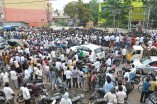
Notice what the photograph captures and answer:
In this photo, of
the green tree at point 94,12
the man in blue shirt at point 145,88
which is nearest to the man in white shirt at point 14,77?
the man in blue shirt at point 145,88

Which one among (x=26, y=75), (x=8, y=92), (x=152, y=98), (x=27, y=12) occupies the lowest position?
(x=152, y=98)

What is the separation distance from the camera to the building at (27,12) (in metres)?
46.3

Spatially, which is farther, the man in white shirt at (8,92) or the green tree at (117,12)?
the green tree at (117,12)

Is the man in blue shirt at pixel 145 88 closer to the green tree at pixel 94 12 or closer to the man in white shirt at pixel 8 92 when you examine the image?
the man in white shirt at pixel 8 92

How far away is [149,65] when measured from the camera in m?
14.0

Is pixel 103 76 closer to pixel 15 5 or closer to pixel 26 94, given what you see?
pixel 26 94

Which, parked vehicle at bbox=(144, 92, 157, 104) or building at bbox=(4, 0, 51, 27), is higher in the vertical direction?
building at bbox=(4, 0, 51, 27)

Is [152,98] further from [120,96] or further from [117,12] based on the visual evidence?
[117,12]

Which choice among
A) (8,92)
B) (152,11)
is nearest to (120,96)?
(8,92)

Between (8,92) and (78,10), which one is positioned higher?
(78,10)

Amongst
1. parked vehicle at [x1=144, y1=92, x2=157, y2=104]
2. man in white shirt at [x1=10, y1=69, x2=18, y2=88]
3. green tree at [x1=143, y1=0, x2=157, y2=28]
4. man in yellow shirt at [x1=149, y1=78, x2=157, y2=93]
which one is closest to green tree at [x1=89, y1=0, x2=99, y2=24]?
green tree at [x1=143, y1=0, x2=157, y2=28]

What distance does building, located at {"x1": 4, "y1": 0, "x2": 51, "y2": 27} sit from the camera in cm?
4629

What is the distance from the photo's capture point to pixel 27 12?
50531 mm

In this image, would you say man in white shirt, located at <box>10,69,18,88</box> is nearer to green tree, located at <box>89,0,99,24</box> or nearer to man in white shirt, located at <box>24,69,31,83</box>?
man in white shirt, located at <box>24,69,31,83</box>
